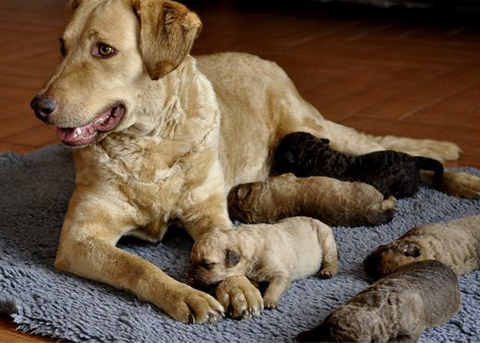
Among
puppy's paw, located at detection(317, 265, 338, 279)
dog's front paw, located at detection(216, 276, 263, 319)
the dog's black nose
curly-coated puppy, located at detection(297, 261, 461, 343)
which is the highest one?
the dog's black nose

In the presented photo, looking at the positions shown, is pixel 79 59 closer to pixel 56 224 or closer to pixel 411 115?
pixel 56 224

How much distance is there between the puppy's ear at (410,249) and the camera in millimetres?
2885

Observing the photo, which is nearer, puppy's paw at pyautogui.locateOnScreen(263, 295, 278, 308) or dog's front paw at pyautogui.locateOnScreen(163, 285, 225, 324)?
dog's front paw at pyautogui.locateOnScreen(163, 285, 225, 324)

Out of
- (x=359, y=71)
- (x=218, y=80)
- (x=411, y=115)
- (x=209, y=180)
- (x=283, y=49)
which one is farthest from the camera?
(x=283, y=49)

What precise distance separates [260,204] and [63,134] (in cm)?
90

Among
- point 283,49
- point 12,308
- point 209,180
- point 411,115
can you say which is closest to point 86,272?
point 12,308

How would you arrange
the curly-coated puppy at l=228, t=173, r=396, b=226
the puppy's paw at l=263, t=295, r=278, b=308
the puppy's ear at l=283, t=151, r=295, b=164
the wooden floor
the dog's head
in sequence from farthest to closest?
the wooden floor
the puppy's ear at l=283, t=151, r=295, b=164
the curly-coated puppy at l=228, t=173, r=396, b=226
the dog's head
the puppy's paw at l=263, t=295, r=278, b=308

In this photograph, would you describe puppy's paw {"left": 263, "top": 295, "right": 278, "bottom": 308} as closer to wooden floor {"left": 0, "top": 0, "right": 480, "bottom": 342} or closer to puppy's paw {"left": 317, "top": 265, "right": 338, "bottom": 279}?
puppy's paw {"left": 317, "top": 265, "right": 338, "bottom": 279}

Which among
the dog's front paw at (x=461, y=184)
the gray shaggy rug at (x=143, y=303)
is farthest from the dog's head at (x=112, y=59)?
the dog's front paw at (x=461, y=184)

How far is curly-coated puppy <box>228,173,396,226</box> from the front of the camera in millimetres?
3434

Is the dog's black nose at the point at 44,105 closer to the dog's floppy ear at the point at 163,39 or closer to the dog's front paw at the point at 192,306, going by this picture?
the dog's floppy ear at the point at 163,39

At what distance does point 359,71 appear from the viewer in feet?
20.4

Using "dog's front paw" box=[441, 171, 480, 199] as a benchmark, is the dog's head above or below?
above

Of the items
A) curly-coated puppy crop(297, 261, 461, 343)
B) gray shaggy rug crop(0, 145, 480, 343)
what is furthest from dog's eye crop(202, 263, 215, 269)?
curly-coated puppy crop(297, 261, 461, 343)
